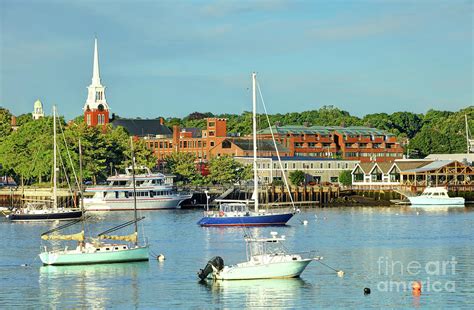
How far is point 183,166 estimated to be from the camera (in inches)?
6678

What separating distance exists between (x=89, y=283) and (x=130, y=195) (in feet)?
255

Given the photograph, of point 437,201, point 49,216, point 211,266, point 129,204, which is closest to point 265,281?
point 211,266

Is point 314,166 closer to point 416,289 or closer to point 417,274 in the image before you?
point 417,274

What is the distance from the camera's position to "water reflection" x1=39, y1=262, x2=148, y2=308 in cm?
5941

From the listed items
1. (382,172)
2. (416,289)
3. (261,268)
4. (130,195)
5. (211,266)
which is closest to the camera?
(416,289)

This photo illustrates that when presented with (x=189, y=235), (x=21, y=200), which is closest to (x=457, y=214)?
(x=189, y=235)

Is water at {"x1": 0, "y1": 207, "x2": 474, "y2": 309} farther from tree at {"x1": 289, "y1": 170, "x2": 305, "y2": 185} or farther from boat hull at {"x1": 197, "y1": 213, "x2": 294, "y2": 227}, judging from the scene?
tree at {"x1": 289, "y1": 170, "x2": 305, "y2": 185}

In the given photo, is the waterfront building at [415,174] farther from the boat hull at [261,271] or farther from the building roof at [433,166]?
the boat hull at [261,271]

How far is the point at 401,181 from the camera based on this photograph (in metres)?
165

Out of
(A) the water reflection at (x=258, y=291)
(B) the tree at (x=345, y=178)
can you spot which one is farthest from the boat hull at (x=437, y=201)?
(A) the water reflection at (x=258, y=291)

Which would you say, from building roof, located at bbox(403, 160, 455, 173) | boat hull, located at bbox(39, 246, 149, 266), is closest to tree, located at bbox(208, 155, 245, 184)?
building roof, located at bbox(403, 160, 455, 173)

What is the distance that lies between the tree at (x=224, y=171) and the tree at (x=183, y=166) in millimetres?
2562

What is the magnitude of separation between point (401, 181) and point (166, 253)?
89.5m

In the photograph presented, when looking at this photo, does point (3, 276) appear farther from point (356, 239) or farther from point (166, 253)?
point (356, 239)
